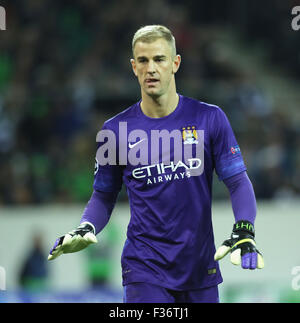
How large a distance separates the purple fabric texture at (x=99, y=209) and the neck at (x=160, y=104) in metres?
0.64

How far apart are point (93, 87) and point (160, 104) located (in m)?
6.89

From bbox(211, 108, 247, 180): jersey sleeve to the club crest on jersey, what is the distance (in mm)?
120

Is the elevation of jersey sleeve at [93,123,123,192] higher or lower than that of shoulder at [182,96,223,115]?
lower

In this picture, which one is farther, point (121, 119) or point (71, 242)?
point (121, 119)

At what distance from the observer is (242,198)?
4648mm

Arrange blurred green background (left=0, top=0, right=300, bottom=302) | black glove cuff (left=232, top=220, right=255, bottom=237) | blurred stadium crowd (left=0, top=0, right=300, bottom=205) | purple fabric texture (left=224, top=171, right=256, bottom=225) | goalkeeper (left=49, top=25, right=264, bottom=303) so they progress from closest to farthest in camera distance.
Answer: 1. black glove cuff (left=232, top=220, right=255, bottom=237)
2. purple fabric texture (left=224, top=171, right=256, bottom=225)
3. goalkeeper (left=49, top=25, right=264, bottom=303)
4. blurred green background (left=0, top=0, right=300, bottom=302)
5. blurred stadium crowd (left=0, top=0, right=300, bottom=205)

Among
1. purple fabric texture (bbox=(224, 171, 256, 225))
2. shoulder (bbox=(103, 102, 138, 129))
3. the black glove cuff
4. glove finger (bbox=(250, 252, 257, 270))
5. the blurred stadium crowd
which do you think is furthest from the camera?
the blurred stadium crowd

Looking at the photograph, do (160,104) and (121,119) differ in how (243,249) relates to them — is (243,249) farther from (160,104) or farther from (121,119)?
(121,119)

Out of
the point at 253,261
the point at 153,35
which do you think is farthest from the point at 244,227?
the point at 153,35

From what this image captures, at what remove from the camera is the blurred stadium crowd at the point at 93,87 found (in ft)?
35.0

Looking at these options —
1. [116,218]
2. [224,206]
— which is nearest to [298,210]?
[224,206]

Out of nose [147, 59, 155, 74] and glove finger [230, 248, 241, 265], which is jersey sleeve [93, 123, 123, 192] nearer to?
nose [147, 59, 155, 74]

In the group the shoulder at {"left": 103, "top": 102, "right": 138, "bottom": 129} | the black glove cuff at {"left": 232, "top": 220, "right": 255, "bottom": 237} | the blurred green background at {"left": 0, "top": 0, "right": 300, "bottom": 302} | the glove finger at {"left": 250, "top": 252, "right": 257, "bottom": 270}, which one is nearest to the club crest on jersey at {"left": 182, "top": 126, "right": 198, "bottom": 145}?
the shoulder at {"left": 103, "top": 102, "right": 138, "bottom": 129}

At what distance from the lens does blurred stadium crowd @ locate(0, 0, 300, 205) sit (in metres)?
10.7
